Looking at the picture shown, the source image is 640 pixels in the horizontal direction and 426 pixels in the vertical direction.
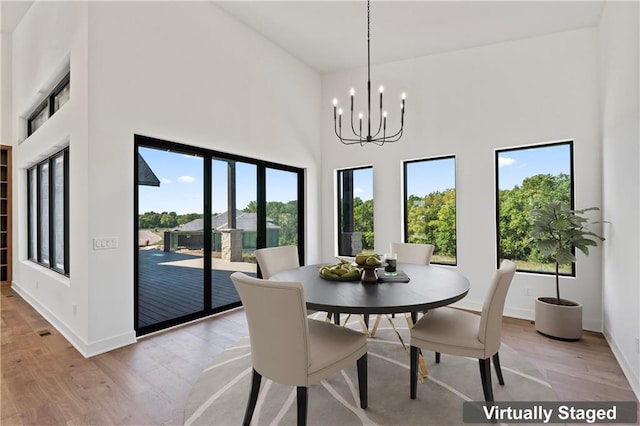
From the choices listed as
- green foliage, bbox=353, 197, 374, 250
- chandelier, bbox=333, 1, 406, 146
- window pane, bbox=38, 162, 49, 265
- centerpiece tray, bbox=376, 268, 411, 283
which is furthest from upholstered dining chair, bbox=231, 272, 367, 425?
window pane, bbox=38, 162, 49, 265

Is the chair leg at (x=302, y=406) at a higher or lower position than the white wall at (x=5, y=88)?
lower

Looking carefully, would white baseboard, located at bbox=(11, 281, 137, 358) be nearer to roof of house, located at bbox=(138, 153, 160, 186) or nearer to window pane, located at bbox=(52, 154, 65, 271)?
window pane, located at bbox=(52, 154, 65, 271)

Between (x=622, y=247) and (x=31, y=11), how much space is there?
7.73 metres

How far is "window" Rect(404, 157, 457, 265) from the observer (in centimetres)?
457

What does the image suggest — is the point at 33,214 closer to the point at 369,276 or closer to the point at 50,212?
the point at 50,212

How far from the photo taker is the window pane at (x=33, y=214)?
492cm

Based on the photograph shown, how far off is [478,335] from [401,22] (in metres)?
3.60

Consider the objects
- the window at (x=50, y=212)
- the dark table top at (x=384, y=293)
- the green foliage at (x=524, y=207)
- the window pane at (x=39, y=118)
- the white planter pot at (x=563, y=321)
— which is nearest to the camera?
the dark table top at (x=384, y=293)

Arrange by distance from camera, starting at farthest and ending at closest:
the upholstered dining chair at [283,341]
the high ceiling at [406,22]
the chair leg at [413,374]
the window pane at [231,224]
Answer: the window pane at [231,224], the high ceiling at [406,22], the chair leg at [413,374], the upholstered dining chair at [283,341]

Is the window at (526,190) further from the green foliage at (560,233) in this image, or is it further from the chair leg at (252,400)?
the chair leg at (252,400)

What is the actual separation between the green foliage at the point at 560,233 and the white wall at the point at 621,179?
228mm

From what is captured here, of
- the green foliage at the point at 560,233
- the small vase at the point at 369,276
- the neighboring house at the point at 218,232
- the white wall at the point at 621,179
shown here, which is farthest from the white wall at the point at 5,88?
the white wall at the point at 621,179

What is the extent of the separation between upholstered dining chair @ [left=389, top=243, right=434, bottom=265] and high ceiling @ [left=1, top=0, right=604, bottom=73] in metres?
2.68

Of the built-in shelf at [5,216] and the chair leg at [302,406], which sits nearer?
the chair leg at [302,406]
